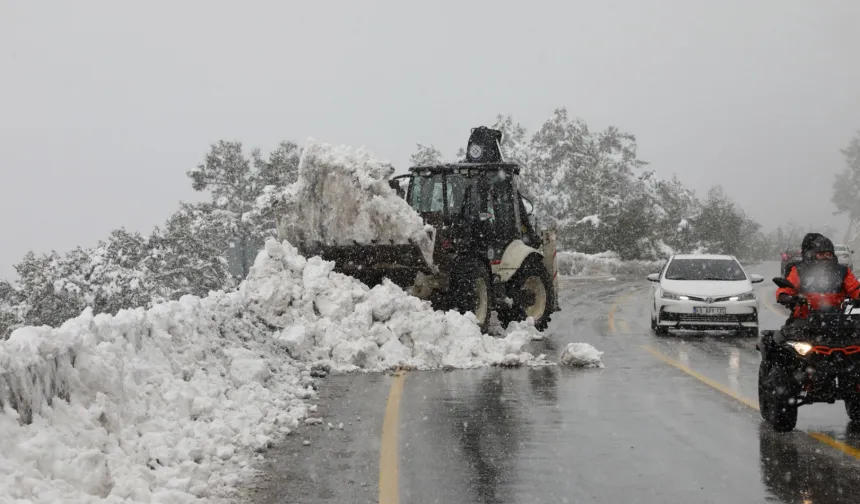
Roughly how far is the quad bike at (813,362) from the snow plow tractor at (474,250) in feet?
23.9

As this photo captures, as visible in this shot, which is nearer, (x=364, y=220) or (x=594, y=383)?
(x=594, y=383)

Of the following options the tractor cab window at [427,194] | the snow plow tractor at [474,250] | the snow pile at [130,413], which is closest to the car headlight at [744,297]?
the snow plow tractor at [474,250]

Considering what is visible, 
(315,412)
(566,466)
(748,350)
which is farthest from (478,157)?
(566,466)

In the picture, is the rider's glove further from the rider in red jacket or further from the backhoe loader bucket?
the backhoe loader bucket

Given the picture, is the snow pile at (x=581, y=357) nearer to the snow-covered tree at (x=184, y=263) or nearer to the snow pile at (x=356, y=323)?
the snow pile at (x=356, y=323)

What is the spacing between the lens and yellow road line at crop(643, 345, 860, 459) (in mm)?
7406

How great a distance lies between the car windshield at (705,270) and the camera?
17969mm

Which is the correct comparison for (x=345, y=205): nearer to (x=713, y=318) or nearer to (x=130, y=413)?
(x=713, y=318)

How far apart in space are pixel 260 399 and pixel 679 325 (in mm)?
9903

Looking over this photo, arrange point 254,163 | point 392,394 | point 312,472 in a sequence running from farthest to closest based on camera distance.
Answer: point 254,163 < point 392,394 < point 312,472

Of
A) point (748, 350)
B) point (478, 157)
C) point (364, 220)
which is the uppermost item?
point (478, 157)

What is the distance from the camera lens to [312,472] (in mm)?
6746

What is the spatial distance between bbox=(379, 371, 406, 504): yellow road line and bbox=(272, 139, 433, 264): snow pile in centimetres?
415

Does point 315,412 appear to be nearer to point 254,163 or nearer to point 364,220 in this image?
point 364,220
